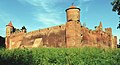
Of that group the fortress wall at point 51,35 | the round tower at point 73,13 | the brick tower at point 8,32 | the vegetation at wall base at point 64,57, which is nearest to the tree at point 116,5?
the round tower at point 73,13

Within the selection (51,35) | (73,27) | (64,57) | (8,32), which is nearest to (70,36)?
(73,27)

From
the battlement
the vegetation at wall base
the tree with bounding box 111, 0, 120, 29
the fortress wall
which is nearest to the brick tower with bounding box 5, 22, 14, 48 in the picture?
the fortress wall

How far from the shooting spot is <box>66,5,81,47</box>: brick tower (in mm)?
39219

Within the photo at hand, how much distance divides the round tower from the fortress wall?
1.86 meters

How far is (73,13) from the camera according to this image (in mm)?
40594

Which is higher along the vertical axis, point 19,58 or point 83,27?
point 83,27

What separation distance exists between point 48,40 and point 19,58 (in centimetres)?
2144

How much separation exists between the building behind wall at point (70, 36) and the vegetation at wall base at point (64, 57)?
45.5ft

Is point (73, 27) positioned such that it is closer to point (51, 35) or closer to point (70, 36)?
point (70, 36)

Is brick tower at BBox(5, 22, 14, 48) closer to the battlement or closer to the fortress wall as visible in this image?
the fortress wall

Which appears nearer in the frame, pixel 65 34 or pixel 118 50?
pixel 118 50

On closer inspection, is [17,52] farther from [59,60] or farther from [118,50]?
[118,50]

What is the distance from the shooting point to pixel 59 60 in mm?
23438

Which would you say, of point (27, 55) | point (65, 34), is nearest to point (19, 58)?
point (27, 55)
